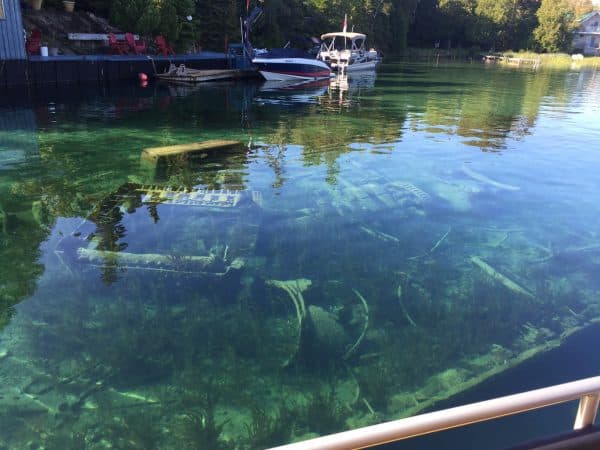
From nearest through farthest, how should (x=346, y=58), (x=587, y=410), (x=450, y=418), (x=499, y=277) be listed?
(x=450, y=418) → (x=587, y=410) → (x=499, y=277) → (x=346, y=58)

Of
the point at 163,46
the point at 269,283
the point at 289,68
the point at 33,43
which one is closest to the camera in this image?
the point at 269,283

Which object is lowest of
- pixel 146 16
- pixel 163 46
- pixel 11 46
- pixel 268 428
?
pixel 268 428

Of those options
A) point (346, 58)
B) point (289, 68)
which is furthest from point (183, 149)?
point (346, 58)

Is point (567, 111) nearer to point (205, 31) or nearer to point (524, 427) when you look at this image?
point (524, 427)

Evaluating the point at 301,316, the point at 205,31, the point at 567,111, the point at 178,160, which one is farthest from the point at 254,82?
the point at 301,316

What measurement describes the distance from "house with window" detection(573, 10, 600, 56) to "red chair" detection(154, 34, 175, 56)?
7643 cm

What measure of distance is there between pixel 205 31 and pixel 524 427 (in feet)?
115

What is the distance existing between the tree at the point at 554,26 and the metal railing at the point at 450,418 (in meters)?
82.4

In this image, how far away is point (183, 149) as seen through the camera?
1051cm

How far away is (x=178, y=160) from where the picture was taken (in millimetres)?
9703

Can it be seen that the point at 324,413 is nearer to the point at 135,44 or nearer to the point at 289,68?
the point at 289,68

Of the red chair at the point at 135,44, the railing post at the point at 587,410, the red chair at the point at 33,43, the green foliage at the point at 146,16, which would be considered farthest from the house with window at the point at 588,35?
the railing post at the point at 587,410

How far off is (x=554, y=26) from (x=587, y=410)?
273ft

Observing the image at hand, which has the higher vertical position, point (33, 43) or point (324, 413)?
point (33, 43)
